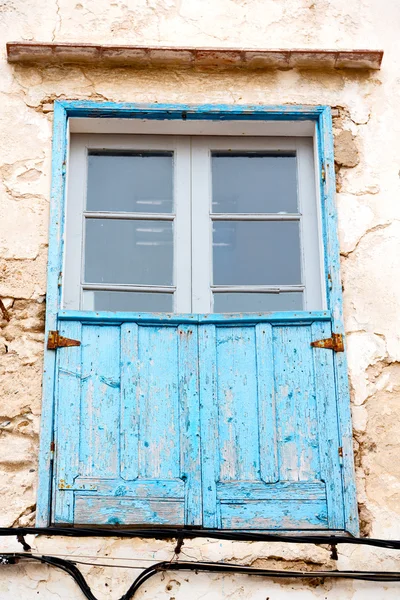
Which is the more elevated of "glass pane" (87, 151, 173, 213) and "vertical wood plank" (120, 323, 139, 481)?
"glass pane" (87, 151, 173, 213)

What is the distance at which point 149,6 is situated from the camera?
508 centimetres

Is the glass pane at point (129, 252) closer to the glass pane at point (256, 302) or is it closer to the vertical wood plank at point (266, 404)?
the glass pane at point (256, 302)

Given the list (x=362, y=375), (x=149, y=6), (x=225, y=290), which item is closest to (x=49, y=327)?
(x=225, y=290)

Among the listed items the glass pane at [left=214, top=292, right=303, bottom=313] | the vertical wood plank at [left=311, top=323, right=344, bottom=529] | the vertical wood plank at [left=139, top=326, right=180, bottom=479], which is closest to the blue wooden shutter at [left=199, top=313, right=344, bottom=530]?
the vertical wood plank at [left=311, top=323, right=344, bottom=529]

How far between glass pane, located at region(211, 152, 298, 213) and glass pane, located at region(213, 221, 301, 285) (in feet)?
0.32

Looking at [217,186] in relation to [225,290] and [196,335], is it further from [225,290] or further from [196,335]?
[196,335]

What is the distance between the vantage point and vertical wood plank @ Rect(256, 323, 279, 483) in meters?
4.18

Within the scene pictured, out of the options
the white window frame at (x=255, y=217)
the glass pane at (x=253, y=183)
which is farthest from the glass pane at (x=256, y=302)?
the glass pane at (x=253, y=183)

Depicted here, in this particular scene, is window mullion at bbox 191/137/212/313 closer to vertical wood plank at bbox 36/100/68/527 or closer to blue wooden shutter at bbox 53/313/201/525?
blue wooden shutter at bbox 53/313/201/525

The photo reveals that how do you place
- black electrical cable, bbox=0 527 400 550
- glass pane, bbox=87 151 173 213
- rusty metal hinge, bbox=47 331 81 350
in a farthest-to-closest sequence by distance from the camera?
glass pane, bbox=87 151 173 213 < rusty metal hinge, bbox=47 331 81 350 < black electrical cable, bbox=0 527 400 550

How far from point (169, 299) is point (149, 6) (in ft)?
5.58

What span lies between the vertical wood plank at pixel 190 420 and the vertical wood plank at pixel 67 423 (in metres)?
0.48

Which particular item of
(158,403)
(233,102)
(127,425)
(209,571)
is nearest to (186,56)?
(233,102)

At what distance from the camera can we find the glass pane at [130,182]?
4.85 m
